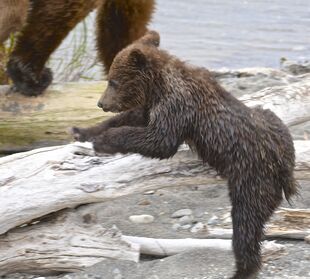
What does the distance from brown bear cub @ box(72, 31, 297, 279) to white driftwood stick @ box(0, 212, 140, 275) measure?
1.64 ft

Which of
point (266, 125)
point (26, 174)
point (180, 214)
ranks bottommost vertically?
point (180, 214)

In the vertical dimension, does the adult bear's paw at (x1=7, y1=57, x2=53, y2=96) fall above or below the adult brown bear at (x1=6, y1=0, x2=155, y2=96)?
below

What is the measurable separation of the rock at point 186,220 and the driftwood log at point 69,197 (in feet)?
1.84

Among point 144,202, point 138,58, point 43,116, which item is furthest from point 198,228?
point 43,116

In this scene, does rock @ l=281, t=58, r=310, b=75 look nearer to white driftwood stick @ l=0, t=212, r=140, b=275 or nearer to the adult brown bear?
the adult brown bear

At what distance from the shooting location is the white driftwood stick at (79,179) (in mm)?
4816

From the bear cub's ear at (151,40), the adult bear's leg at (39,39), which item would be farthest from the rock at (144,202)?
the adult bear's leg at (39,39)

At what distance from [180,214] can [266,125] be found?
1.12 m

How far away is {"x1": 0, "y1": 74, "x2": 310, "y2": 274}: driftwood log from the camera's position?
15.8 feet

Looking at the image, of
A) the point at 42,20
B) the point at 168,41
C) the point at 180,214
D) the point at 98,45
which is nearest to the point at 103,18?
the point at 98,45

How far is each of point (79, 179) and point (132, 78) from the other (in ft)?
1.86

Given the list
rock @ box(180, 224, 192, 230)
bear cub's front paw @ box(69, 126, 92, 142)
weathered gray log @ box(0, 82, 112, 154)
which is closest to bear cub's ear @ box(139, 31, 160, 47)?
bear cub's front paw @ box(69, 126, 92, 142)

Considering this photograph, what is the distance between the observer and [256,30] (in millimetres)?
12977

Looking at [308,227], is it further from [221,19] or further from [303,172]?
[221,19]
